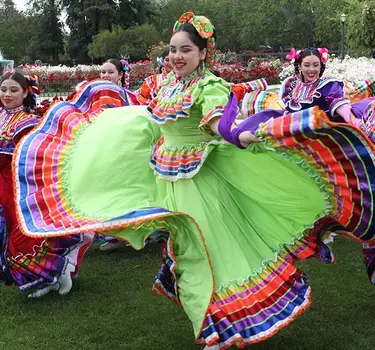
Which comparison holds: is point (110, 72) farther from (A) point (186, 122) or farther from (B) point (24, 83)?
(A) point (186, 122)

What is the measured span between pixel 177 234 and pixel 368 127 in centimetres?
217

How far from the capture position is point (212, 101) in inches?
109

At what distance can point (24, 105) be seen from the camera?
13.6ft

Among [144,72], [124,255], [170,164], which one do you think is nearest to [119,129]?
[170,164]

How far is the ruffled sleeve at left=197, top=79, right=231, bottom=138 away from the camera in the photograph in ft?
8.95

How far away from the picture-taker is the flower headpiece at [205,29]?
296 centimetres

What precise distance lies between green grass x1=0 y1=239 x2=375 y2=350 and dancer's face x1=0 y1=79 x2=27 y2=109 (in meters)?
1.41

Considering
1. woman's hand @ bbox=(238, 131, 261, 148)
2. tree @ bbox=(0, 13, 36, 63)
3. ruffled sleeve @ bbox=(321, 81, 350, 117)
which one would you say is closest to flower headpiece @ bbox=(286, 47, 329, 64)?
ruffled sleeve @ bbox=(321, 81, 350, 117)

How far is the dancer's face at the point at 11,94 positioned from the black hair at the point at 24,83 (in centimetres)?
3

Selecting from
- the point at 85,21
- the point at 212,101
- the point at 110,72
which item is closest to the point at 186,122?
the point at 212,101

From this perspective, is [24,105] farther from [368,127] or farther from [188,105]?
[368,127]

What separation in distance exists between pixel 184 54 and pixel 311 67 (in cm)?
233

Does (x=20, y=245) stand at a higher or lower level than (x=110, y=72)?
lower

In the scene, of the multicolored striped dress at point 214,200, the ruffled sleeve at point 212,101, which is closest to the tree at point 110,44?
the multicolored striped dress at point 214,200
